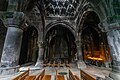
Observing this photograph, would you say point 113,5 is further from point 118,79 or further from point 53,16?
point 53,16

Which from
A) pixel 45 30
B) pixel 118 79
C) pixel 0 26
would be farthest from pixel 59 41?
pixel 118 79

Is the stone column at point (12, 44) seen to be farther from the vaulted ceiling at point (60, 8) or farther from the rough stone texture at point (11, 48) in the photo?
the vaulted ceiling at point (60, 8)

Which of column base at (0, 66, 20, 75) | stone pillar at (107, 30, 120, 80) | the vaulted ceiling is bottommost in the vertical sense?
column base at (0, 66, 20, 75)

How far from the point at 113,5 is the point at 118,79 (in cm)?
247

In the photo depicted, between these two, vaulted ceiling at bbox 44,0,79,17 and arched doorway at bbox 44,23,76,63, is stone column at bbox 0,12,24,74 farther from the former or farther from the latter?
arched doorway at bbox 44,23,76,63

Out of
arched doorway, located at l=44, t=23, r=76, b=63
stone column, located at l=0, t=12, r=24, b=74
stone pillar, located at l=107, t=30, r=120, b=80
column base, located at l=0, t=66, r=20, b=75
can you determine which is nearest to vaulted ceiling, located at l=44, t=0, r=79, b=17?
arched doorway, located at l=44, t=23, r=76, b=63

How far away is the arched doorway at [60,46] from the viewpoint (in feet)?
43.0

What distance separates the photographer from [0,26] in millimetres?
5734

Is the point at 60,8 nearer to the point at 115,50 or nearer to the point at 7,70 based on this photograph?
the point at 115,50

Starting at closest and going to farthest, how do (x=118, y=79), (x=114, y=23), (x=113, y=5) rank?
(x=118, y=79) → (x=114, y=23) → (x=113, y=5)

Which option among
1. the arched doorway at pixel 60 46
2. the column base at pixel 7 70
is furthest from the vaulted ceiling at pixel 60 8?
the column base at pixel 7 70

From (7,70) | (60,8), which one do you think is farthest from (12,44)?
(60,8)

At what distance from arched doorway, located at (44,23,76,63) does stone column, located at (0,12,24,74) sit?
9.83 meters

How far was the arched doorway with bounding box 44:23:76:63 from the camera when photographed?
1311 centimetres
